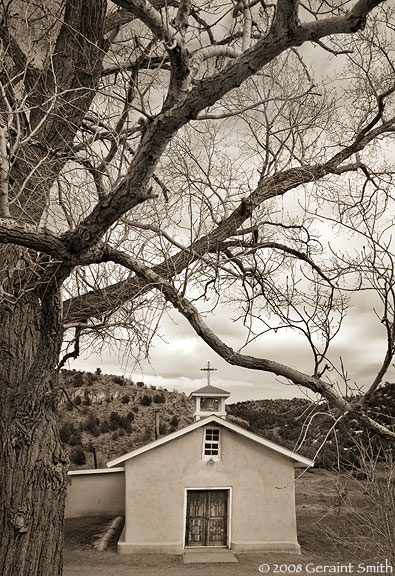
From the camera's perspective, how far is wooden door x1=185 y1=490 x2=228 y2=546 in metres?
15.4

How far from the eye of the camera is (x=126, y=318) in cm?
600

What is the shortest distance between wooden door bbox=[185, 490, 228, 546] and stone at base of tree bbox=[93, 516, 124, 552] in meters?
2.60

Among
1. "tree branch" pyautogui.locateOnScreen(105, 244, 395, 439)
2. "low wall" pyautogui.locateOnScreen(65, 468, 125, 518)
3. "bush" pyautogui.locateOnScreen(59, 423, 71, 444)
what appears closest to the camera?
"tree branch" pyautogui.locateOnScreen(105, 244, 395, 439)

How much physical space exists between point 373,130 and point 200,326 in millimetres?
4926

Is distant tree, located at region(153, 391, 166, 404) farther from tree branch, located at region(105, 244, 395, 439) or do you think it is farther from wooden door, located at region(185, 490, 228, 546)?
tree branch, located at region(105, 244, 395, 439)

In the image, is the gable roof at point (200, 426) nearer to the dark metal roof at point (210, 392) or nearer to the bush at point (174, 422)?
the dark metal roof at point (210, 392)

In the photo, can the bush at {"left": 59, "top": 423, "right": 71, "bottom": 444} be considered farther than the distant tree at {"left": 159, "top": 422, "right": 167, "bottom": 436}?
No

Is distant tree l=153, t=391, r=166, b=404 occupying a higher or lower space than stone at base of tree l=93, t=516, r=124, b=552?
higher

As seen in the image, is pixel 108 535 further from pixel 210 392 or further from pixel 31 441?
pixel 31 441

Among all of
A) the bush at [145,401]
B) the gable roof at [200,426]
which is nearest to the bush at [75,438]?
the bush at [145,401]

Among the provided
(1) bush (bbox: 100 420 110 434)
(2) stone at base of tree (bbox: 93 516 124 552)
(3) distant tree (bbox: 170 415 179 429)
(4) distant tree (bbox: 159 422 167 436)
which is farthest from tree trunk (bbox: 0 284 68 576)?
(3) distant tree (bbox: 170 415 179 429)

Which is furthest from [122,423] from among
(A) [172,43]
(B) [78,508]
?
(A) [172,43]

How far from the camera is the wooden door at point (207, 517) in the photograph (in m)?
15.4

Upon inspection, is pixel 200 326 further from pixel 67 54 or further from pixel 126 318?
pixel 67 54
